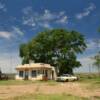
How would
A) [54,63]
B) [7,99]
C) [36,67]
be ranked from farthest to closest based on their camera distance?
1. [54,63]
2. [36,67]
3. [7,99]

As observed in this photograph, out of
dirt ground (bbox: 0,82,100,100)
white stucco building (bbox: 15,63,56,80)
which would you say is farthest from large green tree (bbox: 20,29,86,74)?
dirt ground (bbox: 0,82,100,100)

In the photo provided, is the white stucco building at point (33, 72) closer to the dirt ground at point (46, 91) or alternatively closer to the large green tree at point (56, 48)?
the large green tree at point (56, 48)

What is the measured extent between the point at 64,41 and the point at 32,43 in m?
7.45

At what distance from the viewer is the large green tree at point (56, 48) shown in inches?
3091

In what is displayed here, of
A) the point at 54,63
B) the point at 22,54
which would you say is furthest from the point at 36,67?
the point at 22,54

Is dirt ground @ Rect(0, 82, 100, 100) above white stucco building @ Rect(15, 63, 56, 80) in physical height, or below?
below

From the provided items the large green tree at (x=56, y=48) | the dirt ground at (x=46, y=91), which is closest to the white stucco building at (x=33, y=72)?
the large green tree at (x=56, y=48)

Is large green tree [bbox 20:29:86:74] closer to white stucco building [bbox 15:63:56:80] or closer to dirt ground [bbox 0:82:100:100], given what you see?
white stucco building [bbox 15:63:56:80]

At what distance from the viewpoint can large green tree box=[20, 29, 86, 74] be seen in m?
78.5

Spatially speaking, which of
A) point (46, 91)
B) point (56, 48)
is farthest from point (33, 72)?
point (46, 91)

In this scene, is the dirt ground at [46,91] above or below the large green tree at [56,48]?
below

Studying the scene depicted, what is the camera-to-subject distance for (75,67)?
79625 millimetres

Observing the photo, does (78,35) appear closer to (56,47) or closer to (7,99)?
(56,47)

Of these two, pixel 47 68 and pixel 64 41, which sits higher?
pixel 64 41
